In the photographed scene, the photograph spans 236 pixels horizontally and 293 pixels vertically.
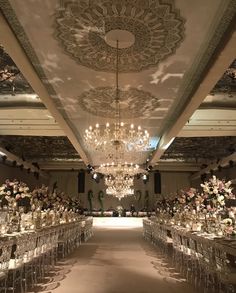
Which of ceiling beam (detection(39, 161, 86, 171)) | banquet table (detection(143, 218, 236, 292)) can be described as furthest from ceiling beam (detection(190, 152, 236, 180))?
banquet table (detection(143, 218, 236, 292))

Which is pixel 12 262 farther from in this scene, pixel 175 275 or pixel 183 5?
pixel 183 5

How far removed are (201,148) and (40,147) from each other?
7.93 meters

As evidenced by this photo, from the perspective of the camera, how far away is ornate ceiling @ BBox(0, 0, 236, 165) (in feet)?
14.3

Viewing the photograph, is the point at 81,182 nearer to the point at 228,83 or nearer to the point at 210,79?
the point at 228,83

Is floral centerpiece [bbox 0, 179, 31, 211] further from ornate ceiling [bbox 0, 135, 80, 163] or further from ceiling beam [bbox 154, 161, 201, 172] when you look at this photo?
ceiling beam [bbox 154, 161, 201, 172]

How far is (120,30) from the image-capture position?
479 centimetres

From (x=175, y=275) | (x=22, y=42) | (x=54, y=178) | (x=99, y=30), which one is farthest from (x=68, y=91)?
(x=54, y=178)

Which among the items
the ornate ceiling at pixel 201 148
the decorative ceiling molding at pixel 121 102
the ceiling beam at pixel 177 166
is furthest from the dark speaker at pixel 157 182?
the decorative ceiling molding at pixel 121 102

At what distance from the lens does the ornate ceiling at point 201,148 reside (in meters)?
14.2

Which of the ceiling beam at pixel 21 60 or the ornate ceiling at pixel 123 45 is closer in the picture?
the ornate ceiling at pixel 123 45

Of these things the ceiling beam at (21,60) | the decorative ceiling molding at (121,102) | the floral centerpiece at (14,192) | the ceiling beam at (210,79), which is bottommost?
the floral centerpiece at (14,192)

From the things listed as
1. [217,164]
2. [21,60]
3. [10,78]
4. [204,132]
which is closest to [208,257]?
[21,60]

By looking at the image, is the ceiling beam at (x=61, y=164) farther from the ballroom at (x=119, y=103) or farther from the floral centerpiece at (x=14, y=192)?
the floral centerpiece at (x=14, y=192)

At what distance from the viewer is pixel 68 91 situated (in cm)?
731
